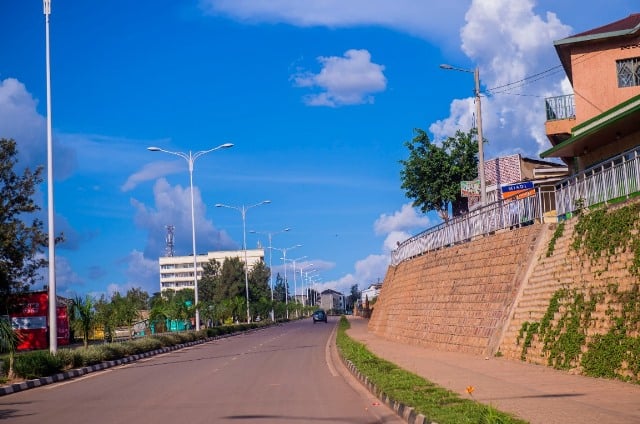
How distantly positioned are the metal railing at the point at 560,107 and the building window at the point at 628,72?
273 cm

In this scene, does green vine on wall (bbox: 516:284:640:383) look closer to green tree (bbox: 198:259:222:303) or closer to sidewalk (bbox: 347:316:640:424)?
sidewalk (bbox: 347:316:640:424)

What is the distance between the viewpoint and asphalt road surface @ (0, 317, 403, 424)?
12.4m

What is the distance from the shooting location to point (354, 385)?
57.3 feet

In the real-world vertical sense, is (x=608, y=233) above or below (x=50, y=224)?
below

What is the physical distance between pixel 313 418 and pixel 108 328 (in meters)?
24.7

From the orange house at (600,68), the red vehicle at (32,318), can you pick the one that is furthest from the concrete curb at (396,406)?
the red vehicle at (32,318)

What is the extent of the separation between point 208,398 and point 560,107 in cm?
2465

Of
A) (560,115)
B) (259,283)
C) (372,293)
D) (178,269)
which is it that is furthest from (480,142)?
(178,269)

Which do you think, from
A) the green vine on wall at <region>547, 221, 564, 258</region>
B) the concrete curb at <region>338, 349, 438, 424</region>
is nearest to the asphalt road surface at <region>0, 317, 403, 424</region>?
the concrete curb at <region>338, 349, 438, 424</region>

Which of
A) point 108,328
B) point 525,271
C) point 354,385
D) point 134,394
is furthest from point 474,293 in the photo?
point 108,328

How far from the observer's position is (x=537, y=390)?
13039 mm

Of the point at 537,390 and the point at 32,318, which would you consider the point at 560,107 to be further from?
the point at 32,318

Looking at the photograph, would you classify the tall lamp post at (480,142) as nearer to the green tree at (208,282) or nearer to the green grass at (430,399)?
the green grass at (430,399)

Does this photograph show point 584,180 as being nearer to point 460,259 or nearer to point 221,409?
point 460,259
